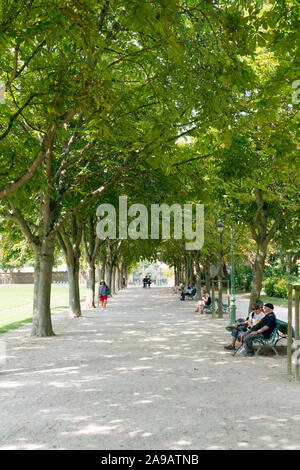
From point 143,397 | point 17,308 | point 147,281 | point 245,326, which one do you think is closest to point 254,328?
point 245,326

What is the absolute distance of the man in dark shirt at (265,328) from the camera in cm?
1104

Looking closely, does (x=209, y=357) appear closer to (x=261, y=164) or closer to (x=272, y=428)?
(x=272, y=428)

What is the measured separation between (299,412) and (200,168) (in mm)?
10836

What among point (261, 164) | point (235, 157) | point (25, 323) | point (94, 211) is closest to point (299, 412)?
point (235, 157)

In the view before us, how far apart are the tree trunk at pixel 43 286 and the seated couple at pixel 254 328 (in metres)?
5.80

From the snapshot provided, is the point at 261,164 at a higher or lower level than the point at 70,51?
lower

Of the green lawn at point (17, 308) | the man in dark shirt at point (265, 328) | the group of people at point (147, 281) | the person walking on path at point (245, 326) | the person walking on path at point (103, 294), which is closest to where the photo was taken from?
the man in dark shirt at point (265, 328)

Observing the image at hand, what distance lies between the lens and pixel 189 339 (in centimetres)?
1421

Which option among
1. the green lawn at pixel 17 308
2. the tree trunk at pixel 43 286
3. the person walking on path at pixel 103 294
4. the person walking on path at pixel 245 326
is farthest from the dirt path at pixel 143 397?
the person walking on path at pixel 103 294

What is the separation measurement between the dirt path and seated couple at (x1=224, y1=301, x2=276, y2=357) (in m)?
0.48

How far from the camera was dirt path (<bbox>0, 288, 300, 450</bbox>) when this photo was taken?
541 centimetres

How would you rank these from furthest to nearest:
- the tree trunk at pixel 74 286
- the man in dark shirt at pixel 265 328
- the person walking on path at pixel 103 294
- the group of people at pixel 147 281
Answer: the group of people at pixel 147 281
the person walking on path at pixel 103 294
the tree trunk at pixel 74 286
the man in dark shirt at pixel 265 328

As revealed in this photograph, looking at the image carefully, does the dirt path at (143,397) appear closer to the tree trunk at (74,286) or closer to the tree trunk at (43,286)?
the tree trunk at (43,286)

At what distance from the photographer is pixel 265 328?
36.2 ft
